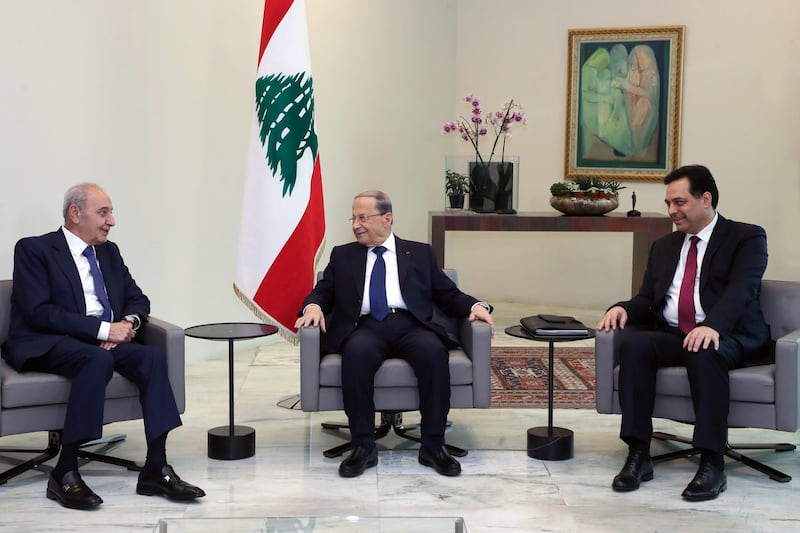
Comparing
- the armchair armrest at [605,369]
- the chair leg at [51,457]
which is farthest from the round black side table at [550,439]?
the chair leg at [51,457]

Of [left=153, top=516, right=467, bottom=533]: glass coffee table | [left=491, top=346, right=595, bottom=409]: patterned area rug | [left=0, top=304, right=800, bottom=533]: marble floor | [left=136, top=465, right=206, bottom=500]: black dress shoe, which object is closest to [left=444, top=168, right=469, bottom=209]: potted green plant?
[left=491, top=346, right=595, bottom=409]: patterned area rug

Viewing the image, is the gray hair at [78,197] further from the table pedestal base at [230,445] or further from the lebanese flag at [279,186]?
the lebanese flag at [279,186]

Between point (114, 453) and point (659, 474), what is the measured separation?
2.40m

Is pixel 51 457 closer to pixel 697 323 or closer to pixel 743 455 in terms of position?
pixel 697 323

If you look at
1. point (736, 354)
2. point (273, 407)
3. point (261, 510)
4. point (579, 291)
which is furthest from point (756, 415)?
point (579, 291)

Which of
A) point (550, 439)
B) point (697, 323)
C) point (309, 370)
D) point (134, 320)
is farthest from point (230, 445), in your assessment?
point (697, 323)

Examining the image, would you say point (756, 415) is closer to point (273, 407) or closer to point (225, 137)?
point (273, 407)

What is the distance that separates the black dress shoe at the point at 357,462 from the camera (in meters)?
4.14

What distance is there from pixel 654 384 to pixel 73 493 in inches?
92.3

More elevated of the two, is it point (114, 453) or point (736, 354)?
point (736, 354)

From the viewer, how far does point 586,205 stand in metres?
7.62

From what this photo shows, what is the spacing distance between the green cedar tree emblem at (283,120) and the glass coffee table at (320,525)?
278 cm

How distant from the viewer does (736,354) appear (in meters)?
4.09

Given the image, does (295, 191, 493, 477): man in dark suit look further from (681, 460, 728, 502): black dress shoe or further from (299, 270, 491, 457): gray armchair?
(681, 460, 728, 502): black dress shoe
